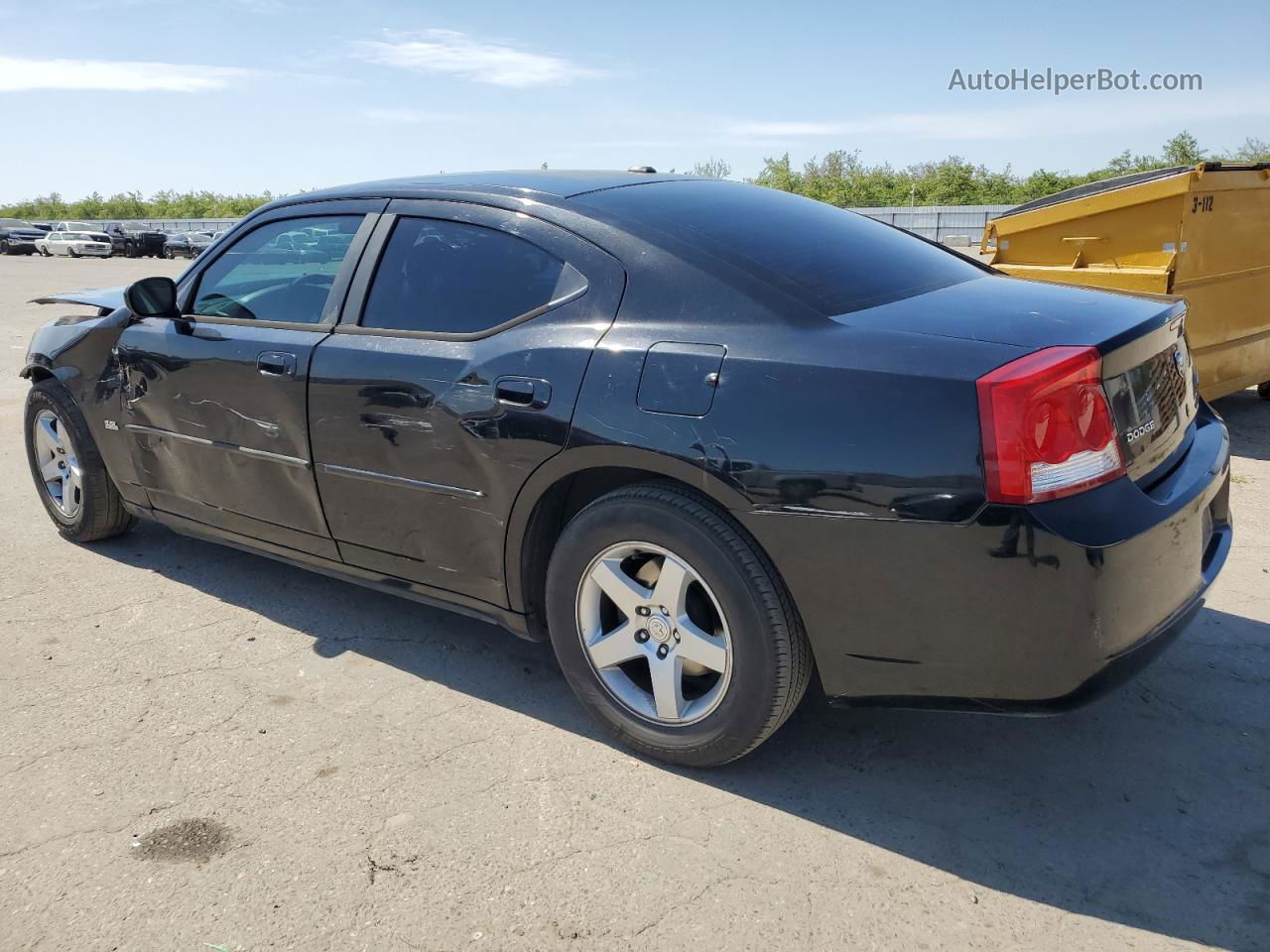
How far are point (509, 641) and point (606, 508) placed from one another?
1.21 metres

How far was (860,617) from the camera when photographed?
97.6 inches

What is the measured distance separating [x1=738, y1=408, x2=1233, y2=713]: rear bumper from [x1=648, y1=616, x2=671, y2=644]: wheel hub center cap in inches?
16.5

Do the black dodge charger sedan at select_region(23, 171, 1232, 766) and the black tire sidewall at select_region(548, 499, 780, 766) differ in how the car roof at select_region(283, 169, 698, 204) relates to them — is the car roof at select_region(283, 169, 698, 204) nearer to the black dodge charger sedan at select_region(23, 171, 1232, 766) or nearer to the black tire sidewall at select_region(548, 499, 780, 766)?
the black dodge charger sedan at select_region(23, 171, 1232, 766)

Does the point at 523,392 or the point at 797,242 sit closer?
the point at 523,392

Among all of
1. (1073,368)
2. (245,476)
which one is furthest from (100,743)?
(1073,368)

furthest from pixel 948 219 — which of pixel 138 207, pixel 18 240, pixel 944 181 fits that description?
pixel 138 207

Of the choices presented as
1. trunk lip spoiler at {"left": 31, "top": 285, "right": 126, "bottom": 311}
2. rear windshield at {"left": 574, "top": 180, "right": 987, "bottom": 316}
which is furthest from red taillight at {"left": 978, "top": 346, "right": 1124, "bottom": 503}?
trunk lip spoiler at {"left": 31, "top": 285, "right": 126, "bottom": 311}

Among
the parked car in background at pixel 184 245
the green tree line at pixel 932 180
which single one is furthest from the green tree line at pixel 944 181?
the parked car in background at pixel 184 245

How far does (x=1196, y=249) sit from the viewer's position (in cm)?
700

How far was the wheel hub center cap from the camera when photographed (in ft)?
9.19

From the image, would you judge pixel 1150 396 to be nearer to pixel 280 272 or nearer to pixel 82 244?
pixel 280 272

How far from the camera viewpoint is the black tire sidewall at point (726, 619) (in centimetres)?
261

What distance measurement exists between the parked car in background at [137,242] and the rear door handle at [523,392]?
45957 mm

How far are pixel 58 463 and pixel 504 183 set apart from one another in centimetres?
296
